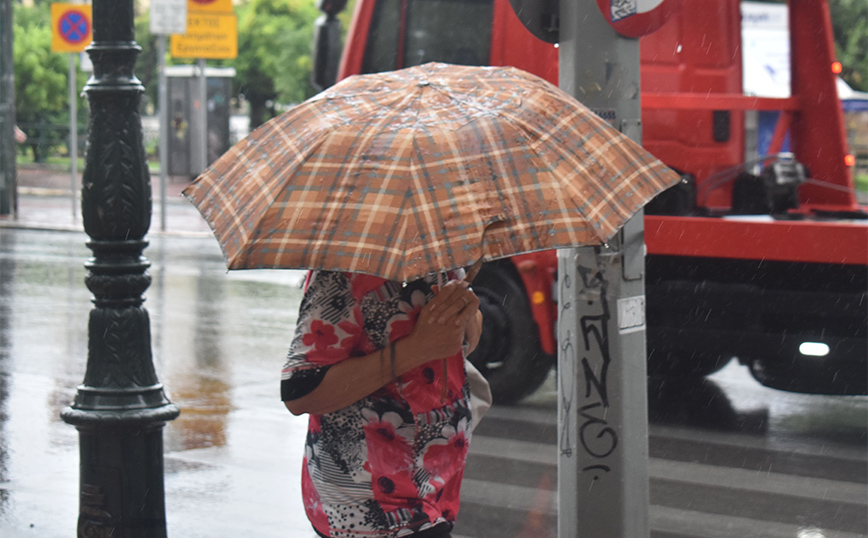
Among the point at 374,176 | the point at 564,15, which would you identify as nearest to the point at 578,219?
the point at 374,176

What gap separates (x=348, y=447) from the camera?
2.63 metres

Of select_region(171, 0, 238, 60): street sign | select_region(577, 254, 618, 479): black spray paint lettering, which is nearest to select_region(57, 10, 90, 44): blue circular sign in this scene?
select_region(171, 0, 238, 60): street sign

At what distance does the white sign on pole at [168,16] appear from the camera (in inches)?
739

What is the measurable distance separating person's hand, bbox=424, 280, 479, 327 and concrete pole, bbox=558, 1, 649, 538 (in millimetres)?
1369

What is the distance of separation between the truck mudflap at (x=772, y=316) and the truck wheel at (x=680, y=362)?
59 mm

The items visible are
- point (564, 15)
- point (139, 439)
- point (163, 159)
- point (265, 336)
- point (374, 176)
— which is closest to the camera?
point (374, 176)

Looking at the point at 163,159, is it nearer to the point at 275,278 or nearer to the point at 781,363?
the point at 275,278

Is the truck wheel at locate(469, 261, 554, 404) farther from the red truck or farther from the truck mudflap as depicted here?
the truck mudflap

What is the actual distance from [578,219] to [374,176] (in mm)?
427

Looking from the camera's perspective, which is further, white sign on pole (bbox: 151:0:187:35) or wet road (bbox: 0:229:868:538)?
white sign on pole (bbox: 151:0:187:35)

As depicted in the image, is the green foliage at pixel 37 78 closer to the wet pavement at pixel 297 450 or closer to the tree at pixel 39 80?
the tree at pixel 39 80

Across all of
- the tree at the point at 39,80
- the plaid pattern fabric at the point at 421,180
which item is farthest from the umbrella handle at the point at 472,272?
the tree at the point at 39,80

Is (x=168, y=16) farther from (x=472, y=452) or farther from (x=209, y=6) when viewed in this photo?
(x=472, y=452)

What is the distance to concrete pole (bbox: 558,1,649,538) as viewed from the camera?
3916 millimetres
